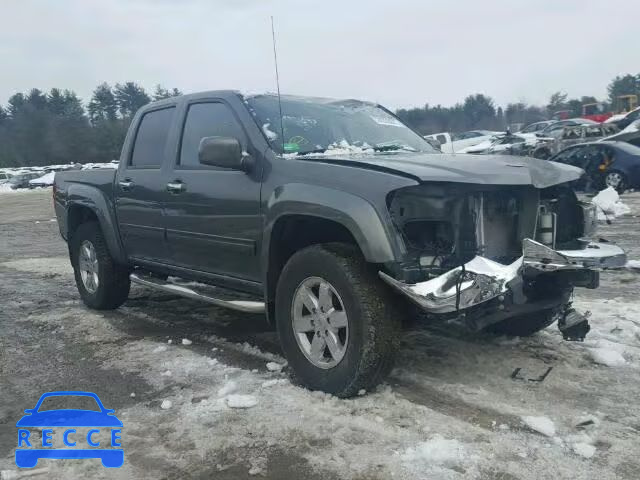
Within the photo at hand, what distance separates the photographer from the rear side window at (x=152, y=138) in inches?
199

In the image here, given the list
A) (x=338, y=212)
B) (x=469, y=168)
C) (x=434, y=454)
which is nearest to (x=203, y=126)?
(x=338, y=212)

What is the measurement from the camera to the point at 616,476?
2635 millimetres

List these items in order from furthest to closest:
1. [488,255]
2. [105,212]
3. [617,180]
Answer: [617,180] < [105,212] < [488,255]

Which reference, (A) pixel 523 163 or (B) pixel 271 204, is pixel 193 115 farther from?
(A) pixel 523 163

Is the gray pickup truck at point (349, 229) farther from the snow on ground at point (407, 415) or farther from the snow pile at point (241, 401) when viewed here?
the snow pile at point (241, 401)

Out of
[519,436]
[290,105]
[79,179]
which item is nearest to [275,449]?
[519,436]

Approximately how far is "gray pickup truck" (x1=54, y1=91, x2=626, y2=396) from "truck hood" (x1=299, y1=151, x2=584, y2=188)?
0.04 feet

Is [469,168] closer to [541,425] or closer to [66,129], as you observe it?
[541,425]

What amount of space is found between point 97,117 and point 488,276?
81.4 m

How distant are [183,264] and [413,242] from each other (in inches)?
85.4

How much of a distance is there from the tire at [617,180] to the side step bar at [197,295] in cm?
1172

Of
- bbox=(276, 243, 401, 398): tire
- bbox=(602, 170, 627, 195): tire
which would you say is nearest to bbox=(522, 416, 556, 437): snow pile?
bbox=(276, 243, 401, 398): tire

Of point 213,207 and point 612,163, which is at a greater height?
point 213,207

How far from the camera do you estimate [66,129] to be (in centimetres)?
5966
